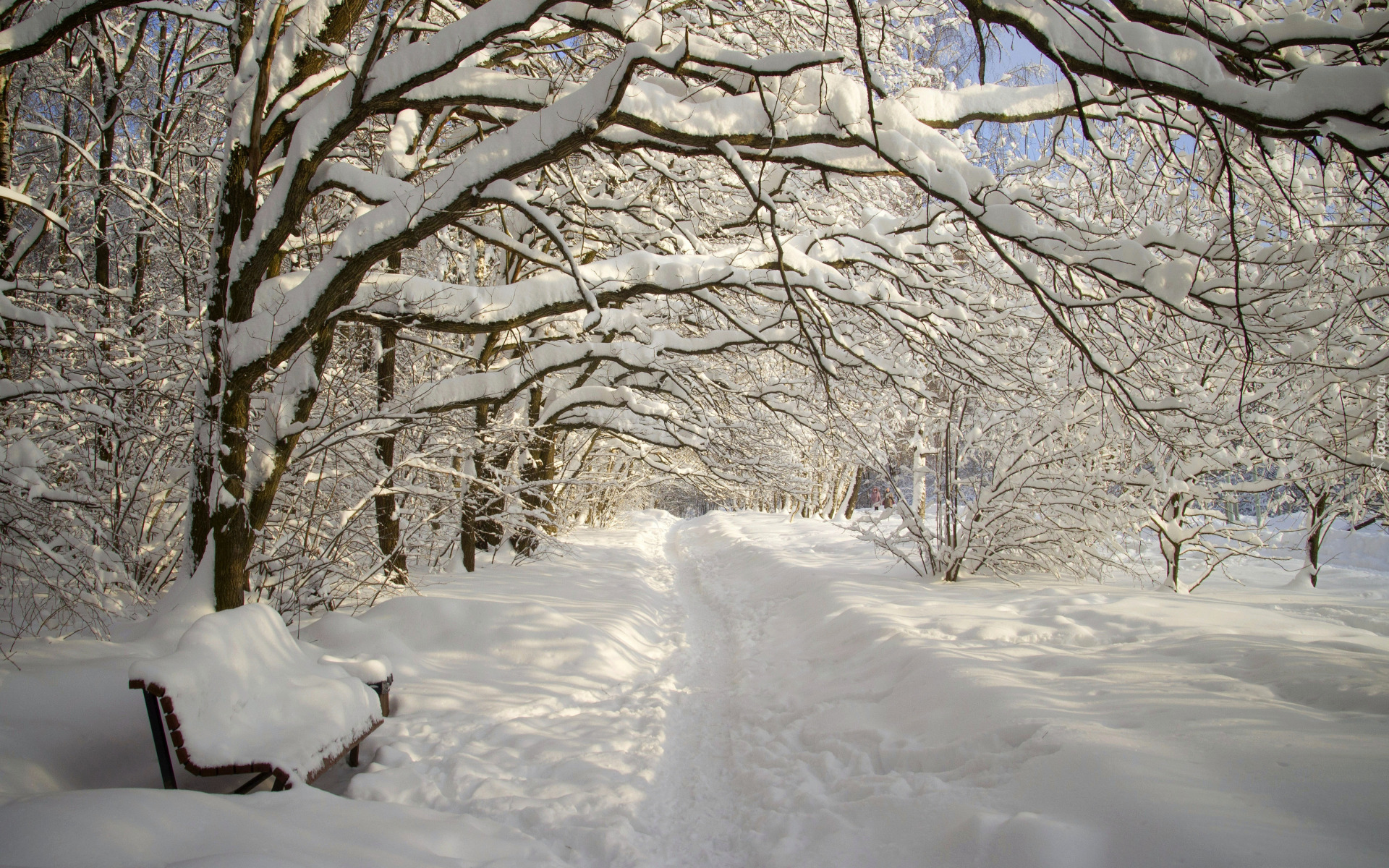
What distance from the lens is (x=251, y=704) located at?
2828mm

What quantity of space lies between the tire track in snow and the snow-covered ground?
19 millimetres

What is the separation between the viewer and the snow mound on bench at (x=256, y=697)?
252cm

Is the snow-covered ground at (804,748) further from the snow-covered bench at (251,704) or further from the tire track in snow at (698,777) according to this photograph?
the snow-covered bench at (251,704)

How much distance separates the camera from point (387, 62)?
142 inches

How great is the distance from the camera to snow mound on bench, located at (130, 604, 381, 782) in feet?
8.25

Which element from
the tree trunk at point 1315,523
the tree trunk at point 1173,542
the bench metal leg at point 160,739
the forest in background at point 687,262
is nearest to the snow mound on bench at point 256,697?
the bench metal leg at point 160,739

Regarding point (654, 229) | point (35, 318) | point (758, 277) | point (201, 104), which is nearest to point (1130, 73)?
point (758, 277)

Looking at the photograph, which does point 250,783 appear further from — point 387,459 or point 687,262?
point 387,459

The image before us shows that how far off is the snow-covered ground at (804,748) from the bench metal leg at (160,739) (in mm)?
343

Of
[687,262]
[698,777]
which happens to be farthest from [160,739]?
[687,262]

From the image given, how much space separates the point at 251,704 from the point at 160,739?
12.8 inches

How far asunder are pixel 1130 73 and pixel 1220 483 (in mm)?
7048

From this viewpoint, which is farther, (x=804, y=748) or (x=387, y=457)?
(x=387, y=457)

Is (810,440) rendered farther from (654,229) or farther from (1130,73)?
(1130,73)
